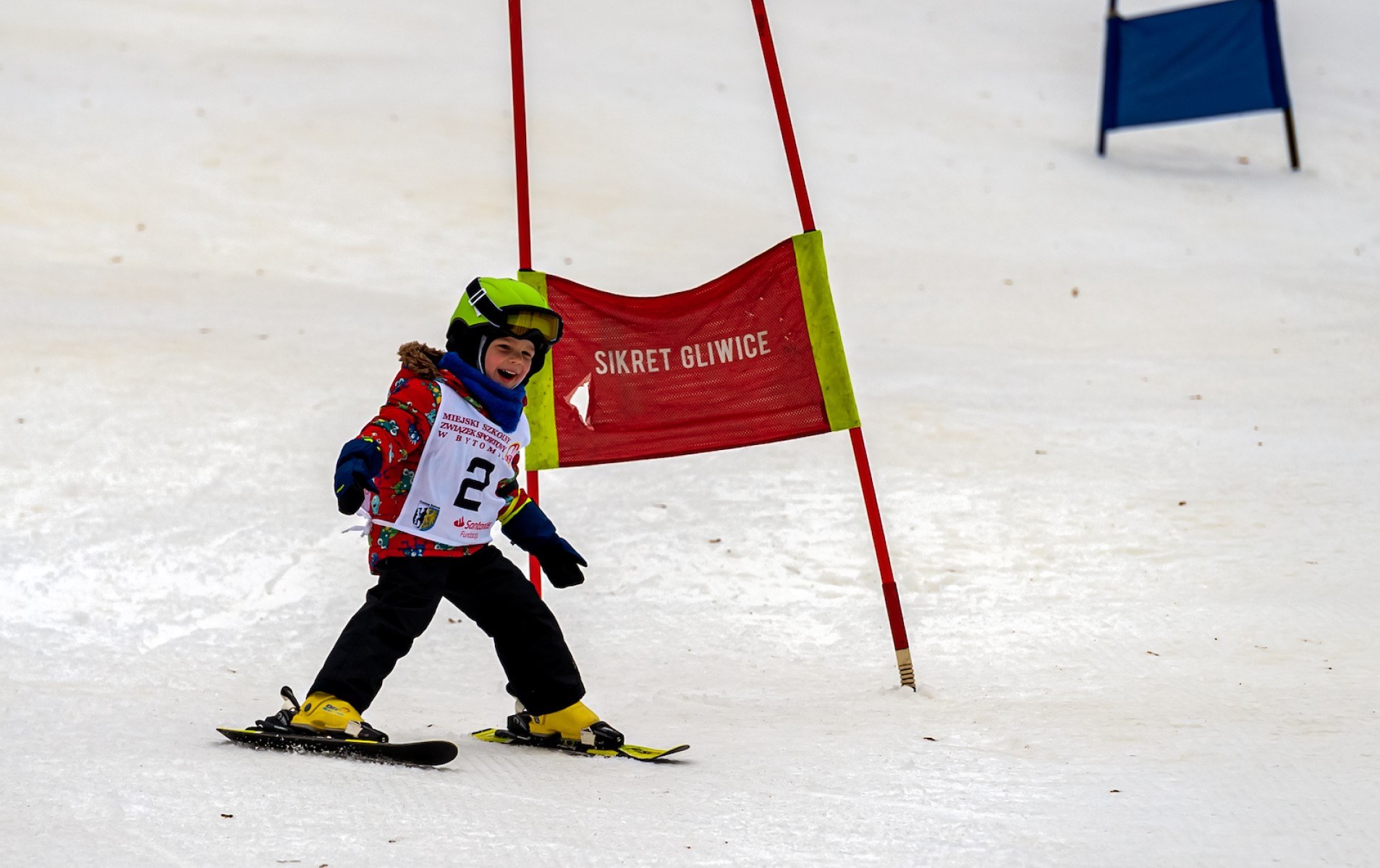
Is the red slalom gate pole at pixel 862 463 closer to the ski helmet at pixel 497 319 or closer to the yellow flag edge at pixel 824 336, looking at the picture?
the yellow flag edge at pixel 824 336

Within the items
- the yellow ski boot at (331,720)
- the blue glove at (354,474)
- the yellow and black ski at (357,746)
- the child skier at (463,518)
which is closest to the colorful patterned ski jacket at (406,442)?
the child skier at (463,518)

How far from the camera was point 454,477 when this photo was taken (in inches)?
Result: 158

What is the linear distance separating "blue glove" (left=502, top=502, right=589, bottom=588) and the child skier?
60 mm

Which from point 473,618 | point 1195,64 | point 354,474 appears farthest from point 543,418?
point 1195,64

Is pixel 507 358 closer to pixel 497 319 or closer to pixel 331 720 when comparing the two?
pixel 497 319

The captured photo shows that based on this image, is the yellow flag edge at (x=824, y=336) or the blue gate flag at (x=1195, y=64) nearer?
the yellow flag edge at (x=824, y=336)

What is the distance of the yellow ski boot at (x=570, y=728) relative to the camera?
406cm

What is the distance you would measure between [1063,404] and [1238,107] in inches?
274

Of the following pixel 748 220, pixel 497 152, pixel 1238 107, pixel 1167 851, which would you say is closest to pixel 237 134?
pixel 497 152

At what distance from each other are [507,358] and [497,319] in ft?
0.40

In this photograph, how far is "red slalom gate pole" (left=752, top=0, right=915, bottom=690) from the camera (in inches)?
189

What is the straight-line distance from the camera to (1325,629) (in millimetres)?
5188

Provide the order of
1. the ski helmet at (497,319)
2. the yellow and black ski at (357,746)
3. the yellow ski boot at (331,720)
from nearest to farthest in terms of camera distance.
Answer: the yellow and black ski at (357,746), the yellow ski boot at (331,720), the ski helmet at (497,319)

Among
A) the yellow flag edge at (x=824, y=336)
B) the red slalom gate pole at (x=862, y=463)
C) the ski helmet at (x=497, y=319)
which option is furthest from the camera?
the yellow flag edge at (x=824, y=336)
